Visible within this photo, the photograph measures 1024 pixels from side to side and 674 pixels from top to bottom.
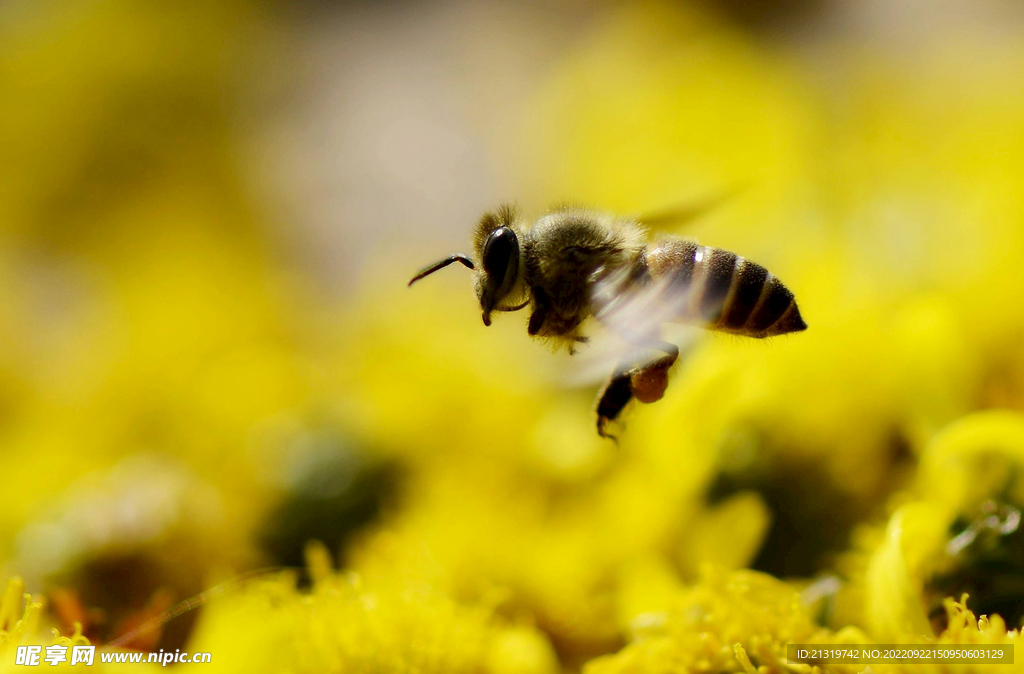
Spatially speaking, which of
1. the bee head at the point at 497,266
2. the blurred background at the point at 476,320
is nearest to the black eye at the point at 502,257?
the bee head at the point at 497,266

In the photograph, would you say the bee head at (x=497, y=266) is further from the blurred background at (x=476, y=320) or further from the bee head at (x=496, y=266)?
the blurred background at (x=476, y=320)

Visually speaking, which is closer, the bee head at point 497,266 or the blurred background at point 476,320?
the bee head at point 497,266

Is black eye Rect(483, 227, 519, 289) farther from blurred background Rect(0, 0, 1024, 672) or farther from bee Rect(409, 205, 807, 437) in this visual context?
blurred background Rect(0, 0, 1024, 672)

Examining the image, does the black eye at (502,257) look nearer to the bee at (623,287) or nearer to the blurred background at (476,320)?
the bee at (623,287)

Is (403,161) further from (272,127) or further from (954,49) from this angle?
(954,49)

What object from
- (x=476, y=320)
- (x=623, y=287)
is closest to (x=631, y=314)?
(x=623, y=287)

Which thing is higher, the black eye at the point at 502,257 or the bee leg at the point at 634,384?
the black eye at the point at 502,257

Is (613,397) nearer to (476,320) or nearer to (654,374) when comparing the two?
(654,374)

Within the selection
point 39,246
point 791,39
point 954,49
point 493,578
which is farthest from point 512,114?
point 493,578

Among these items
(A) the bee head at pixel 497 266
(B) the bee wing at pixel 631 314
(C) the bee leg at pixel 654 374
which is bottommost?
(C) the bee leg at pixel 654 374
